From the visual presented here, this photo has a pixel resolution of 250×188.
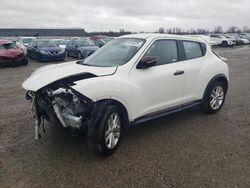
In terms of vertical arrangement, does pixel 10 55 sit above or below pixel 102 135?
above

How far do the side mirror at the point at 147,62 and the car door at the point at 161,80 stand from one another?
7cm

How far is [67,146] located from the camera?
4.05 meters

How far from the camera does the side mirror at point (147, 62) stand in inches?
159

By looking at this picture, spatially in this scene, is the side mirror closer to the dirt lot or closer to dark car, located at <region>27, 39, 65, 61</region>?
the dirt lot

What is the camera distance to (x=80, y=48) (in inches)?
690

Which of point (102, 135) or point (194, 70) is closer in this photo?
point (102, 135)

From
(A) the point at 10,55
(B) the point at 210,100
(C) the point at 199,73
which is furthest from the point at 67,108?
(A) the point at 10,55

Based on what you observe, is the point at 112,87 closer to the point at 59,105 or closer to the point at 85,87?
the point at 85,87

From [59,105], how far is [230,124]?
328cm

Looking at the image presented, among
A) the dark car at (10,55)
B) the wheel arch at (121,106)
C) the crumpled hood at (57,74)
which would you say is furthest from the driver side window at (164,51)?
the dark car at (10,55)

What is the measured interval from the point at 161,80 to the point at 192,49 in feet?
4.32

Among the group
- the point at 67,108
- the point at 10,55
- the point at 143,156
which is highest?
the point at 10,55

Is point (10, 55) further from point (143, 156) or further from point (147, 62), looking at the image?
point (143, 156)

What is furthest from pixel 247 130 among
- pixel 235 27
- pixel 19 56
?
pixel 235 27
